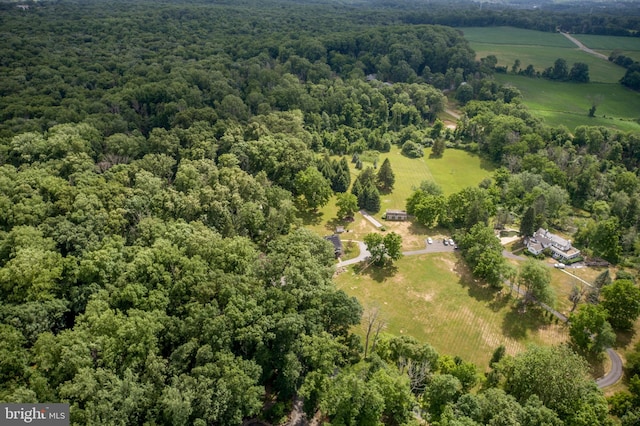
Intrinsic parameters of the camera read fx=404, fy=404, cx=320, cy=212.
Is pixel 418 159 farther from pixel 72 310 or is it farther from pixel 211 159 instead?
pixel 72 310

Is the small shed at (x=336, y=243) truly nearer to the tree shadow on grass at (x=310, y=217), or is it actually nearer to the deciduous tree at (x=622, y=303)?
the tree shadow on grass at (x=310, y=217)

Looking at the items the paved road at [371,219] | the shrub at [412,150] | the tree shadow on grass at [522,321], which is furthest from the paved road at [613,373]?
the shrub at [412,150]

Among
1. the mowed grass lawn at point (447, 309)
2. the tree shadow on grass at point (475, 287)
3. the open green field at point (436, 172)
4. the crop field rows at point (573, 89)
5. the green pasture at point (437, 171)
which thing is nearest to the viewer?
the mowed grass lawn at point (447, 309)

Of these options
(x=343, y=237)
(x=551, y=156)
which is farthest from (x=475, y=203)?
(x=551, y=156)

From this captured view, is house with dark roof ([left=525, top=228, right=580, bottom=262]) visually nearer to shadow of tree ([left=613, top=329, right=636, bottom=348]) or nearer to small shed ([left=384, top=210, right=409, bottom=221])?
shadow of tree ([left=613, top=329, right=636, bottom=348])

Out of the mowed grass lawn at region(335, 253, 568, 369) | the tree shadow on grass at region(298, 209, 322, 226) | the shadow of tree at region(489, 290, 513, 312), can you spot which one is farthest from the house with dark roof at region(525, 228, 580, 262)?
the tree shadow on grass at region(298, 209, 322, 226)
